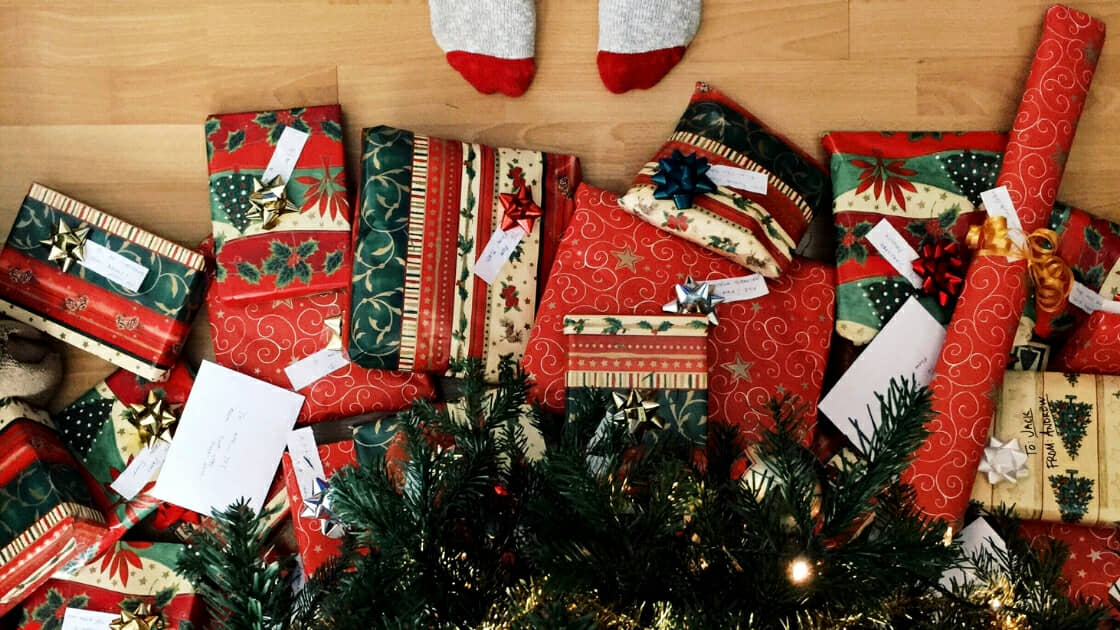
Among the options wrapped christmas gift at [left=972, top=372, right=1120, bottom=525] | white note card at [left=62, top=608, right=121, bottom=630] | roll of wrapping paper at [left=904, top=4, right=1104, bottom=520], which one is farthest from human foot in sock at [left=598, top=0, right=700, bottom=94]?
white note card at [left=62, top=608, right=121, bottom=630]

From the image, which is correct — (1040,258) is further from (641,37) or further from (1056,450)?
(641,37)

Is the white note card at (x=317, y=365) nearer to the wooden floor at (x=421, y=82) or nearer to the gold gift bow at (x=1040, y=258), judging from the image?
the wooden floor at (x=421, y=82)

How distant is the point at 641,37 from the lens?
1484mm

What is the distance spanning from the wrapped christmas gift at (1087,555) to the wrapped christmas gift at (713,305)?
0.47 meters

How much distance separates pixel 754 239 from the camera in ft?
4.35

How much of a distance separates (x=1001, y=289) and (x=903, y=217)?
0.21 m

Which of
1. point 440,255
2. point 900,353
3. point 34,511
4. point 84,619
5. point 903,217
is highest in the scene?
point 903,217

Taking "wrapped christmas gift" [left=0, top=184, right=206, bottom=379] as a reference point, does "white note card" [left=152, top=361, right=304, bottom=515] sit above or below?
below

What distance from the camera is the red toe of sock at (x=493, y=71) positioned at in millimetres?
1499

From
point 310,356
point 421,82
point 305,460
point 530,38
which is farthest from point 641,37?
point 305,460

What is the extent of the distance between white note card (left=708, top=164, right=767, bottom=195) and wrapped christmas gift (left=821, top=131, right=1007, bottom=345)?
0.52 ft

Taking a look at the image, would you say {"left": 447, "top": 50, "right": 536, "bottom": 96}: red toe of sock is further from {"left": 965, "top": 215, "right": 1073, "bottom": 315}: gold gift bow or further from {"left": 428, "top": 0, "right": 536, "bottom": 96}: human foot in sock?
{"left": 965, "top": 215, "right": 1073, "bottom": 315}: gold gift bow

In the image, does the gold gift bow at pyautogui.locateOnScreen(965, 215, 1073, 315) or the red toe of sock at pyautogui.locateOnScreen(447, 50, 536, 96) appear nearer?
the gold gift bow at pyautogui.locateOnScreen(965, 215, 1073, 315)

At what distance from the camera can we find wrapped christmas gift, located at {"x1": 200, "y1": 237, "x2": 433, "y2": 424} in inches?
55.9
